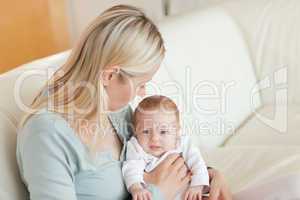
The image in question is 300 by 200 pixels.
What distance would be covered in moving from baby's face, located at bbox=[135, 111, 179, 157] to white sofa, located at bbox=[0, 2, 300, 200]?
224 mm

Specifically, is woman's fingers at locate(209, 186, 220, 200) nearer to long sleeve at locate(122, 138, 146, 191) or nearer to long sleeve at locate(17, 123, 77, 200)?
long sleeve at locate(122, 138, 146, 191)

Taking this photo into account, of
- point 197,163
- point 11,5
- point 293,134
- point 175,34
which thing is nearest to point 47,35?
point 11,5

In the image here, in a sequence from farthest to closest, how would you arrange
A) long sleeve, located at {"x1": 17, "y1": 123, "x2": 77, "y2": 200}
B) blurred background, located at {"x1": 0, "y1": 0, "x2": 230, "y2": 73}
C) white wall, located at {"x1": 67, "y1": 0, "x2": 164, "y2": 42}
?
white wall, located at {"x1": 67, "y1": 0, "x2": 164, "y2": 42} → blurred background, located at {"x1": 0, "y1": 0, "x2": 230, "y2": 73} → long sleeve, located at {"x1": 17, "y1": 123, "x2": 77, "y2": 200}

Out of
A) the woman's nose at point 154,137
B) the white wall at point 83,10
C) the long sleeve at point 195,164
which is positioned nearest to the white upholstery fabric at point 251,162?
the long sleeve at point 195,164

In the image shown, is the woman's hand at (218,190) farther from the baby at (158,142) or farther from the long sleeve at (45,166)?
the long sleeve at (45,166)

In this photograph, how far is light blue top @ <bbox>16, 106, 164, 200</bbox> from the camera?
1106mm

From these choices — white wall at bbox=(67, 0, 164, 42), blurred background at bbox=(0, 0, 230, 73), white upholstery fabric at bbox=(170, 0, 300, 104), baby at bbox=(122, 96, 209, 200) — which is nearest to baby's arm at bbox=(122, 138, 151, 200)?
baby at bbox=(122, 96, 209, 200)

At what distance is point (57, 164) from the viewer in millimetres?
1115

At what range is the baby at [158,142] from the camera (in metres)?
1.36

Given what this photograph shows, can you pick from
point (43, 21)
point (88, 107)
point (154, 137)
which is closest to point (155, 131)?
point (154, 137)

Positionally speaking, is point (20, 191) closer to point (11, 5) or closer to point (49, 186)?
point (49, 186)

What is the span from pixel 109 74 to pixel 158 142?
286mm

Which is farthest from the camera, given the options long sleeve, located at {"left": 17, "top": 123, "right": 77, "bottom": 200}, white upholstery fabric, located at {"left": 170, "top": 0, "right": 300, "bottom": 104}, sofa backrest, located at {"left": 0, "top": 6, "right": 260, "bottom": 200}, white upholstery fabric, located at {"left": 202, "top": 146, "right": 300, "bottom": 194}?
white upholstery fabric, located at {"left": 170, "top": 0, "right": 300, "bottom": 104}

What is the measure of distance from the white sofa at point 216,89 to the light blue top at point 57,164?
287mm
